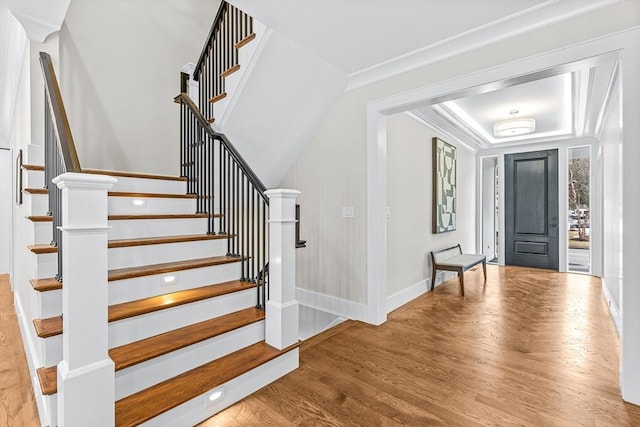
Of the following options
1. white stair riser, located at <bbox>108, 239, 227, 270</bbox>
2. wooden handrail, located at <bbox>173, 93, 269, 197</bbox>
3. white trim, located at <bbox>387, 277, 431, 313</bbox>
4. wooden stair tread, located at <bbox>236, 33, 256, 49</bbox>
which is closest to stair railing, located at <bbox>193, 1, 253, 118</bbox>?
wooden stair tread, located at <bbox>236, 33, 256, 49</bbox>

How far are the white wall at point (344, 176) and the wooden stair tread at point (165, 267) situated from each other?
4.04ft

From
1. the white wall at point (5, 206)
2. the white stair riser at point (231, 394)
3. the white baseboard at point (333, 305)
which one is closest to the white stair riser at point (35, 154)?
the white stair riser at point (231, 394)

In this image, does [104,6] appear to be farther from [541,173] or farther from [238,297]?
[541,173]

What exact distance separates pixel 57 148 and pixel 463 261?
4.59 meters

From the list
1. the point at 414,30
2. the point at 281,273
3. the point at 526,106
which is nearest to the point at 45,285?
the point at 281,273

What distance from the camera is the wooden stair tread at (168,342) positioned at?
4.73 feet

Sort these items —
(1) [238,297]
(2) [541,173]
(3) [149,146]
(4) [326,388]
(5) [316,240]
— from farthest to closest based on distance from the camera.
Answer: (2) [541,173], (3) [149,146], (5) [316,240], (1) [238,297], (4) [326,388]

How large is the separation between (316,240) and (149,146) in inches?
98.5

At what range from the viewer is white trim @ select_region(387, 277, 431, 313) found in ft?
11.5

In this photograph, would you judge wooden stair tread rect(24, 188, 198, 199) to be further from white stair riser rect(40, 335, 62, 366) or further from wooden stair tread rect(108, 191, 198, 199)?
white stair riser rect(40, 335, 62, 366)

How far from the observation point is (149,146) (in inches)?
157

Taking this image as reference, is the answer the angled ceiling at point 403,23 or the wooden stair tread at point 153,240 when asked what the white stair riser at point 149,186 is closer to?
the wooden stair tread at point 153,240

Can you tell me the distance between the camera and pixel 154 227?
2471 millimetres

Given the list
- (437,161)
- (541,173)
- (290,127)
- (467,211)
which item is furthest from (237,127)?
(541,173)
